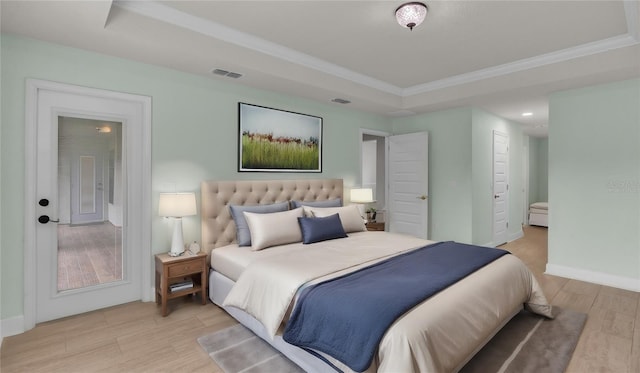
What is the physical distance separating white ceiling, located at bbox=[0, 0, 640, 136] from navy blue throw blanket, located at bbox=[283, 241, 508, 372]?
6.89 feet

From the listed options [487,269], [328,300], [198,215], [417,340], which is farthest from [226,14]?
[487,269]

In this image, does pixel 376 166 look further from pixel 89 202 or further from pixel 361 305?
pixel 361 305

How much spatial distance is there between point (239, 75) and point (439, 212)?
3.81 m

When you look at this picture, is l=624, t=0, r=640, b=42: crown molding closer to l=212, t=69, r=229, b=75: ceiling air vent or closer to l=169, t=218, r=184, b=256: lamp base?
l=212, t=69, r=229, b=75: ceiling air vent

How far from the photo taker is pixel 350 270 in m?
2.41

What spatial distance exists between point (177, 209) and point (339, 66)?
2.55m

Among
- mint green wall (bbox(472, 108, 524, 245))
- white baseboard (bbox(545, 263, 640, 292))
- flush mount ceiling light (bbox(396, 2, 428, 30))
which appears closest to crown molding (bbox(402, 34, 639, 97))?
mint green wall (bbox(472, 108, 524, 245))

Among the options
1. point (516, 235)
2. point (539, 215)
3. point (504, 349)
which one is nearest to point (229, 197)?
point (504, 349)

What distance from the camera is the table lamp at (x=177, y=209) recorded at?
3.03 metres

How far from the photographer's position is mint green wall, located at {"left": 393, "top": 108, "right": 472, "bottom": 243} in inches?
199

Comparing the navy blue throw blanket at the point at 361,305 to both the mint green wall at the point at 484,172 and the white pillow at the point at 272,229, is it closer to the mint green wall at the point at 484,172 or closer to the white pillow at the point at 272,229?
the white pillow at the point at 272,229

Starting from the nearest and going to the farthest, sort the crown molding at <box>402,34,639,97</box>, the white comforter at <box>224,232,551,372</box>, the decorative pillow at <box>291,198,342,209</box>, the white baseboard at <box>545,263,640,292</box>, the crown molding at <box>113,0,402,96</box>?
the white comforter at <box>224,232,551,372</box> → the crown molding at <box>113,0,402,96</box> → the crown molding at <box>402,34,639,97</box> → the white baseboard at <box>545,263,640,292</box> → the decorative pillow at <box>291,198,342,209</box>

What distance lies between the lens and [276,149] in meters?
4.17

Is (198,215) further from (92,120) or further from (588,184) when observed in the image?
(588,184)
